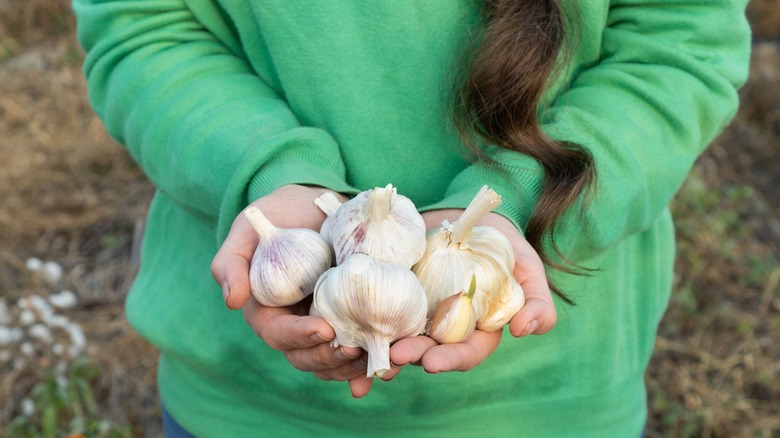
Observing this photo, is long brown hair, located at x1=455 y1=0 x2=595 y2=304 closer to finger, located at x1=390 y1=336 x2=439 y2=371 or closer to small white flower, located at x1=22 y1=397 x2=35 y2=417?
finger, located at x1=390 y1=336 x2=439 y2=371

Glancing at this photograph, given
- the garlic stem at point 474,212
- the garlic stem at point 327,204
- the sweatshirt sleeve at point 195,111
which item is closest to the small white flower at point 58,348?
the sweatshirt sleeve at point 195,111

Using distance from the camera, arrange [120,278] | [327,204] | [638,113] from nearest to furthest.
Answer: [327,204] → [638,113] → [120,278]

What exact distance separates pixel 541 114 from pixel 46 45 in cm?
318

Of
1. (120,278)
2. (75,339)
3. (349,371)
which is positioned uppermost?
(349,371)

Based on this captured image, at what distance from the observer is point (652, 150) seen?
2.78 ft

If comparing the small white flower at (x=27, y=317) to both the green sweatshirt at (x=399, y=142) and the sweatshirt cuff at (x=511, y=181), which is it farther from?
the sweatshirt cuff at (x=511, y=181)

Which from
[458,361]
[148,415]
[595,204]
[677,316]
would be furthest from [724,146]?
[458,361]

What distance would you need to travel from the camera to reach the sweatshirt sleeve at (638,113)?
81cm

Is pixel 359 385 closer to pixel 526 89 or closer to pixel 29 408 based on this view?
pixel 526 89

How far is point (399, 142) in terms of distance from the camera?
0.90 metres

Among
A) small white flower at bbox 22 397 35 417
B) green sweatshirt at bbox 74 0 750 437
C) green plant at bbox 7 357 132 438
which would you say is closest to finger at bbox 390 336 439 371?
green sweatshirt at bbox 74 0 750 437

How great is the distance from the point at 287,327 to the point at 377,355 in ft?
0.24

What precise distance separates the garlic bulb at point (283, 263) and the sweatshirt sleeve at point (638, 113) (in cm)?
16

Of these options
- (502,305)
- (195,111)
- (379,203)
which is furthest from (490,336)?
(195,111)
